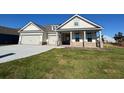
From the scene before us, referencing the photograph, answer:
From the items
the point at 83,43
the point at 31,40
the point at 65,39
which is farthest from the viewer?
the point at 65,39

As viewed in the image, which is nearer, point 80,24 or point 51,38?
point 80,24

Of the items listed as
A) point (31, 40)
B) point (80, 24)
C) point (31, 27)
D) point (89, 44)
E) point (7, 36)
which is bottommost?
point (89, 44)

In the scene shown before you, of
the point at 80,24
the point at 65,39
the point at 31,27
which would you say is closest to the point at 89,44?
the point at 80,24

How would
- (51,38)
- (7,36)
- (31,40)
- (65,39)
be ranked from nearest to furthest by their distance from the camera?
(31,40) → (65,39) → (51,38) → (7,36)

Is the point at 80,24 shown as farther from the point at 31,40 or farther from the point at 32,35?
the point at 31,40

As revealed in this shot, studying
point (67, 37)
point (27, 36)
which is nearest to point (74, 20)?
point (67, 37)

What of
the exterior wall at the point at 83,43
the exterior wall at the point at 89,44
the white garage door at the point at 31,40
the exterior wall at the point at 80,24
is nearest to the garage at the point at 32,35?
the white garage door at the point at 31,40

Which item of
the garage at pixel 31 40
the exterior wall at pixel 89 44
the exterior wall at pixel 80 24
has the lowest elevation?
the exterior wall at pixel 89 44

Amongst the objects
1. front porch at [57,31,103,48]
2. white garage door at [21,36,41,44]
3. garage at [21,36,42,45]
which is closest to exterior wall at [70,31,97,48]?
front porch at [57,31,103,48]

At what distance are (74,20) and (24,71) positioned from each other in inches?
729

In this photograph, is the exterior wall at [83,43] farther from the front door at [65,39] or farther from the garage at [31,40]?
the garage at [31,40]
